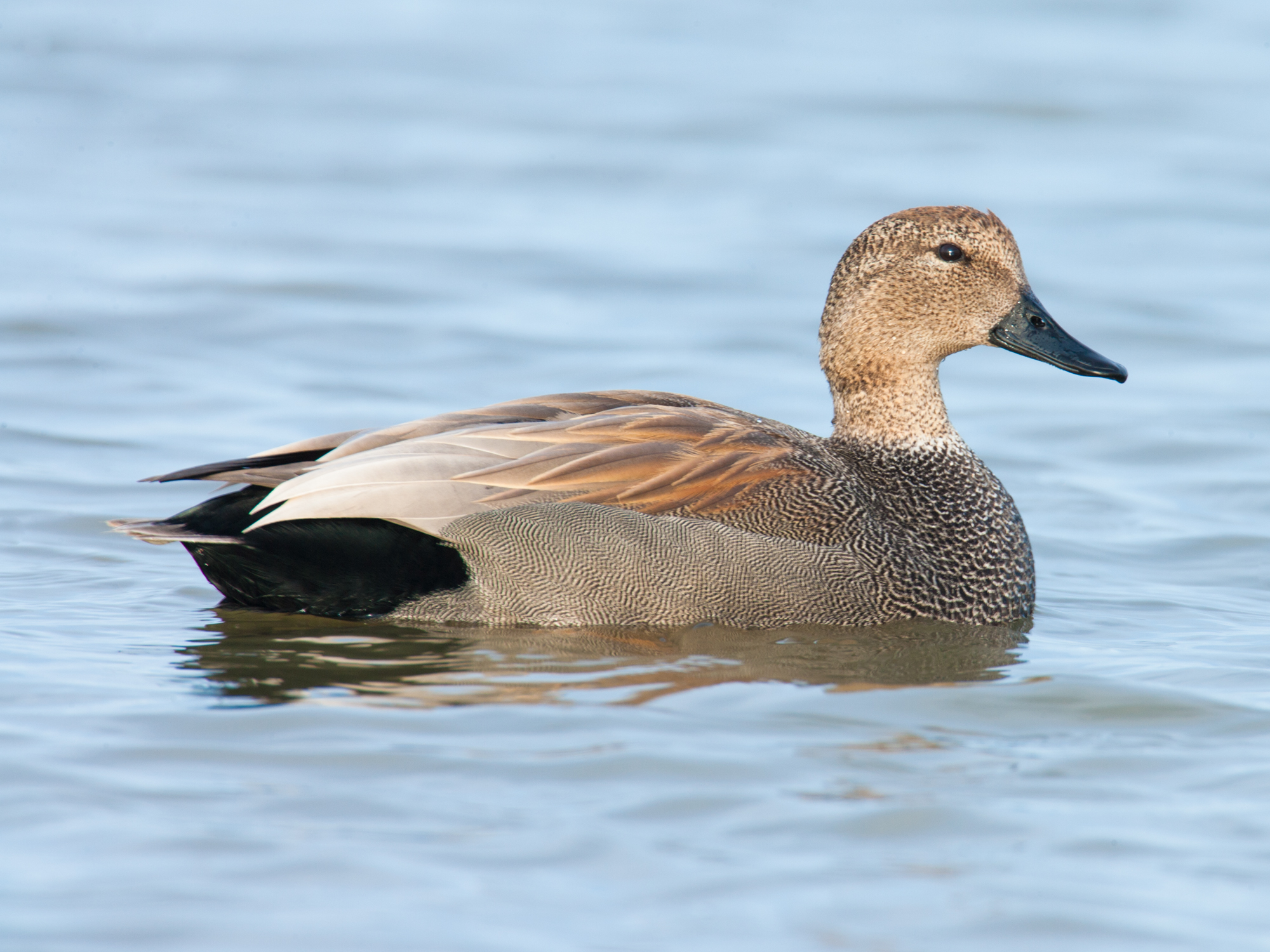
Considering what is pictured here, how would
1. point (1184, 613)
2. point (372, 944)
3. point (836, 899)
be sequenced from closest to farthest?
1. point (372, 944)
2. point (836, 899)
3. point (1184, 613)

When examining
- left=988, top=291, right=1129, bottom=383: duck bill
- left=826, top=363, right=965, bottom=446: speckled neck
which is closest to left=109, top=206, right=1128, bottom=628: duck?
left=826, top=363, right=965, bottom=446: speckled neck

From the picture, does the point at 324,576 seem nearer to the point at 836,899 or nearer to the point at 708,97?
the point at 836,899

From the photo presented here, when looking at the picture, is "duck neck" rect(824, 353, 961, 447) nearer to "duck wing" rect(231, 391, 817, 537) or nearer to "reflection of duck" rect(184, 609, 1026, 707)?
"duck wing" rect(231, 391, 817, 537)

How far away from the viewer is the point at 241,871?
4305 mm

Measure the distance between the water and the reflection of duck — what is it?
2 centimetres

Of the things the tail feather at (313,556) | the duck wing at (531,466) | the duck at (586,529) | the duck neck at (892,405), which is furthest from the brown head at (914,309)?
the tail feather at (313,556)

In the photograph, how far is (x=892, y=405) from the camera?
6949mm

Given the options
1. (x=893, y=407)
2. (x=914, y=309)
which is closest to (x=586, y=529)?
(x=893, y=407)

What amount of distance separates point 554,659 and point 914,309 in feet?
6.73

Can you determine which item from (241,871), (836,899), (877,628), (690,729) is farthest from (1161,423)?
(241,871)

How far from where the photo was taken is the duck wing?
19.5 feet

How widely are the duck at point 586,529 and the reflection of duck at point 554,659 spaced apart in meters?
0.07

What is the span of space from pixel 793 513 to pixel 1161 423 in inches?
166

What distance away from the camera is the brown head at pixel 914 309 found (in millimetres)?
6906
